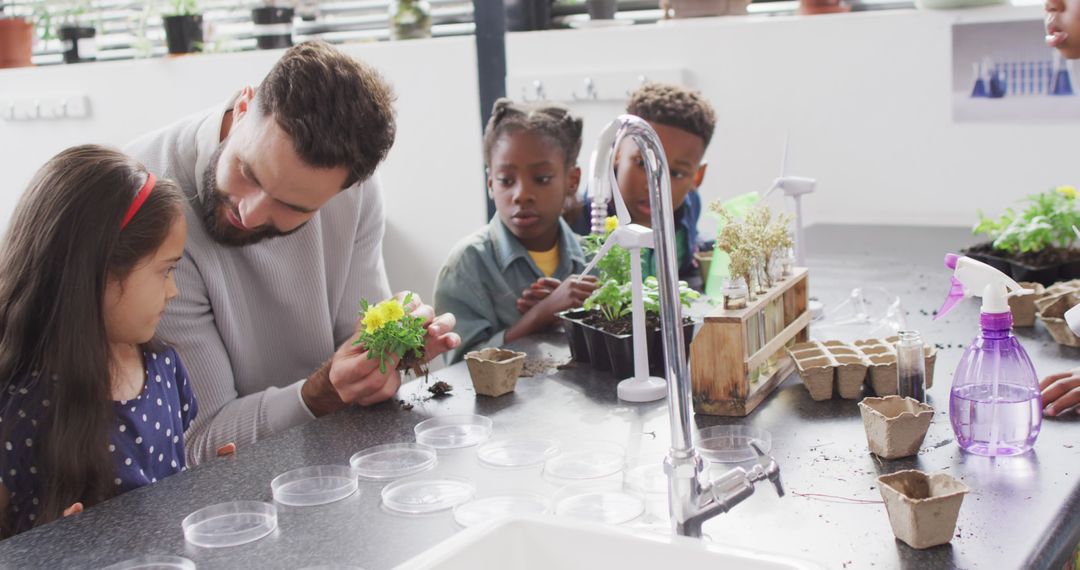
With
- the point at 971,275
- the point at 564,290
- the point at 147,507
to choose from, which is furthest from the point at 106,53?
the point at 971,275

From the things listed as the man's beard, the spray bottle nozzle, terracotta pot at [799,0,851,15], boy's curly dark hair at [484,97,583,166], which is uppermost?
terracotta pot at [799,0,851,15]

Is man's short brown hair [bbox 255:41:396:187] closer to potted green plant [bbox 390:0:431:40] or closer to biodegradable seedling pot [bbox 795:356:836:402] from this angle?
biodegradable seedling pot [bbox 795:356:836:402]

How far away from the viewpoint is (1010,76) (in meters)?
3.20

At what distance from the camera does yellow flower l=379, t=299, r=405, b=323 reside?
5.66 feet

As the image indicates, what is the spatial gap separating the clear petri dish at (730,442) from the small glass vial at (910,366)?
0.79 ft

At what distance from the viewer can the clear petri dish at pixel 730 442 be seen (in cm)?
148

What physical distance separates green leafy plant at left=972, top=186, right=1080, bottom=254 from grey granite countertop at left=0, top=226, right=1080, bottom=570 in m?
0.44

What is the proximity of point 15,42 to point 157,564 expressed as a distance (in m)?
4.42

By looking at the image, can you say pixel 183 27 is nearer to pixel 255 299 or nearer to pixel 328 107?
pixel 255 299

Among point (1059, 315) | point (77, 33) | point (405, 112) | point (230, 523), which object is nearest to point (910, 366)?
point (1059, 315)

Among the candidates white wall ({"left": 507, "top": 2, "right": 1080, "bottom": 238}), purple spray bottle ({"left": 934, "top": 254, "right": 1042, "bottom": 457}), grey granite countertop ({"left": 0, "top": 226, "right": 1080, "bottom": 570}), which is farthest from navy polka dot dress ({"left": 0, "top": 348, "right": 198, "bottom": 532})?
white wall ({"left": 507, "top": 2, "right": 1080, "bottom": 238})

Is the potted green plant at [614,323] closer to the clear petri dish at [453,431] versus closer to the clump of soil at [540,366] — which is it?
the clump of soil at [540,366]

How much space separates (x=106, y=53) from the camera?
512 cm

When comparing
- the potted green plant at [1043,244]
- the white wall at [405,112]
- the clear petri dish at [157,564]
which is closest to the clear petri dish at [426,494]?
the clear petri dish at [157,564]
